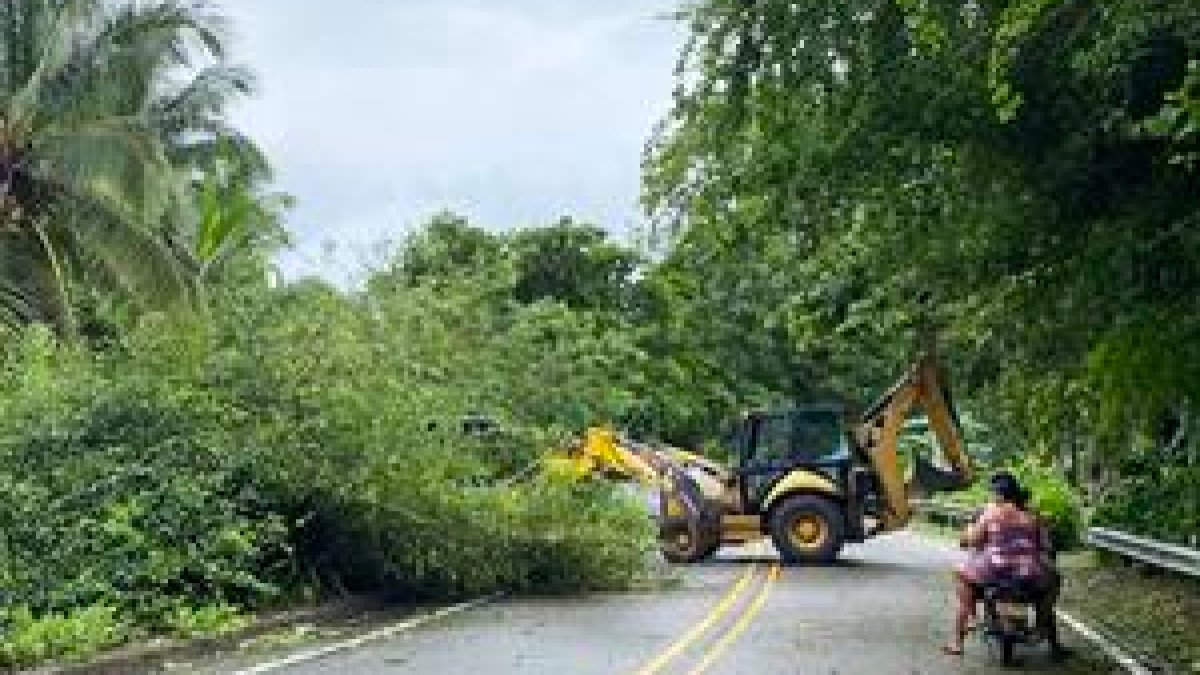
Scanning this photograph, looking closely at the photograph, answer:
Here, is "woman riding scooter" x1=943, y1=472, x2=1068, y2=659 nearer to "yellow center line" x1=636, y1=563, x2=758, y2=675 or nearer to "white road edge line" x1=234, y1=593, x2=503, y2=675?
"yellow center line" x1=636, y1=563, x2=758, y2=675

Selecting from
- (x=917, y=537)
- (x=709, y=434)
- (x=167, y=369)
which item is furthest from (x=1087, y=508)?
(x=709, y=434)

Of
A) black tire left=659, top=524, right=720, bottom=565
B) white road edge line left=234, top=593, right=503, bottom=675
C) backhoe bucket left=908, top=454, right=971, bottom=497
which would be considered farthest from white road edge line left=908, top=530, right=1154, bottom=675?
black tire left=659, top=524, right=720, bottom=565

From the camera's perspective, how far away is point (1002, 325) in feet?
66.2

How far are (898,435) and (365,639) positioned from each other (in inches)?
576

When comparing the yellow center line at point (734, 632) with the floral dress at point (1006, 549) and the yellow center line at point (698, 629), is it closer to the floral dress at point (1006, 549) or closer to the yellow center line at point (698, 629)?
the yellow center line at point (698, 629)

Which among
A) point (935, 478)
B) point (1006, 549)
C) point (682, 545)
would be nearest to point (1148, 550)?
point (935, 478)

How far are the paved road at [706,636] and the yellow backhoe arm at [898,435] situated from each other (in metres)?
3.63

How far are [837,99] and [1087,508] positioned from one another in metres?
21.8

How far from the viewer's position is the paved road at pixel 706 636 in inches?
545

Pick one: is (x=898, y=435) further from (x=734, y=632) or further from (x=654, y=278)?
(x=734, y=632)

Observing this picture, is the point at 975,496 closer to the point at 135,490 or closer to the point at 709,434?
the point at 709,434

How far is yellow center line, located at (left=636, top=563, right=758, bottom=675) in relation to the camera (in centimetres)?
1379

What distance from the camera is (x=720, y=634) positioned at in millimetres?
16641

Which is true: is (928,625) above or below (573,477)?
below
